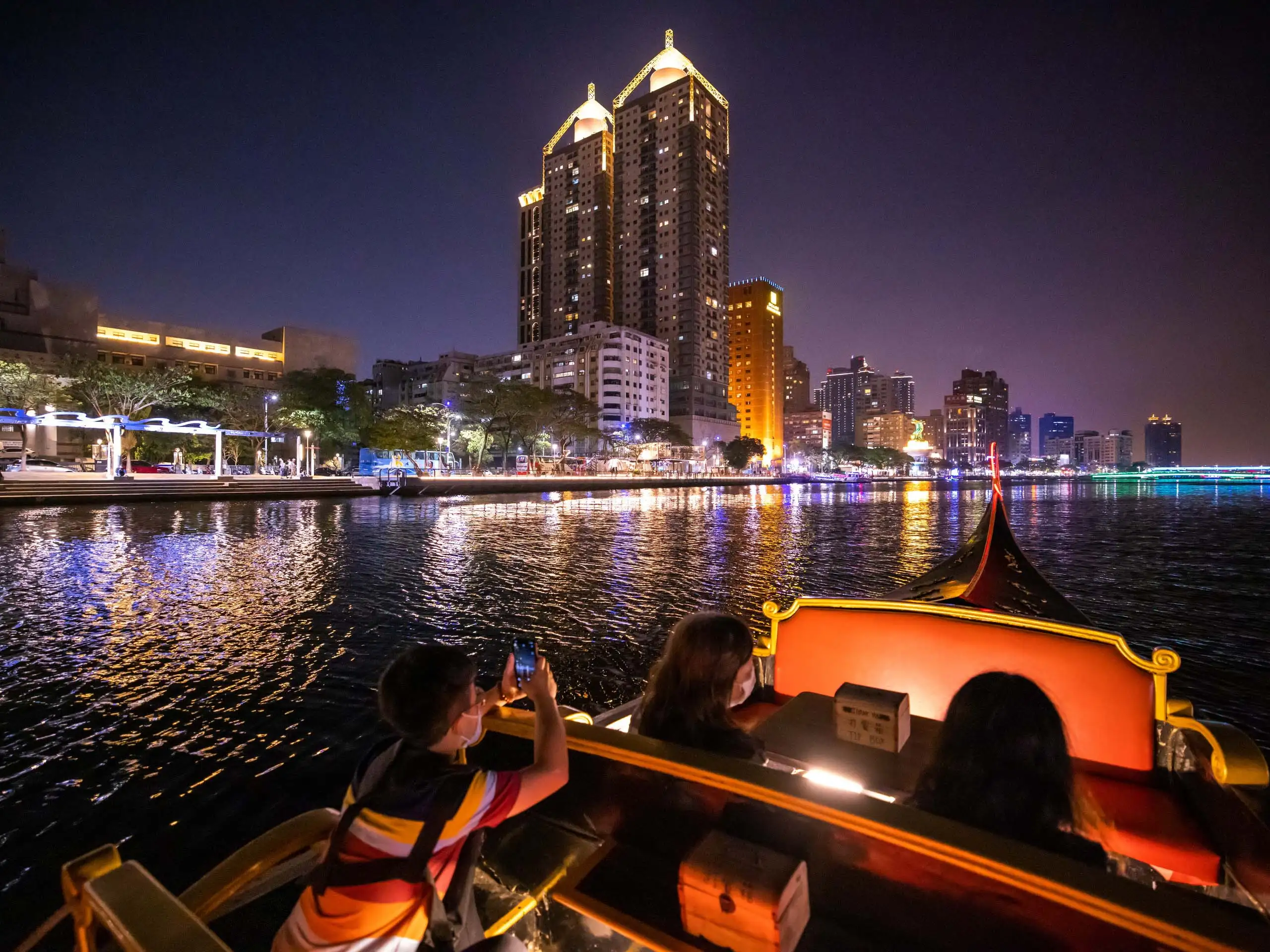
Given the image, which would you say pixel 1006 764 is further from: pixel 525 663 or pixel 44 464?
pixel 44 464

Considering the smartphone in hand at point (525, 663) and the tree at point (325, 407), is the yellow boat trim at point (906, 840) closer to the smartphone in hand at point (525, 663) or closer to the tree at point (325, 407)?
the smartphone in hand at point (525, 663)

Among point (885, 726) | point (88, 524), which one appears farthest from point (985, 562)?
point (88, 524)

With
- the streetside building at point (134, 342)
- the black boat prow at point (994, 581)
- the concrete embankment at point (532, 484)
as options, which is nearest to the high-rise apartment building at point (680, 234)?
the concrete embankment at point (532, 484)

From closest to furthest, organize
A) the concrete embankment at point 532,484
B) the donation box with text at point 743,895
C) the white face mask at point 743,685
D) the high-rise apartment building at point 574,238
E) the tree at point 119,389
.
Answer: the donation box with text at point 743,895 < the white face mask at point 743,685 < the tree at point 119,389 < the concrete embankment at point 532,484 < the high-rise apartment building at point 574,238

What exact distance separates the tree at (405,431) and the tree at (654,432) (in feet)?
143

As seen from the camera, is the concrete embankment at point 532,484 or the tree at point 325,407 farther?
the tree at point 325,407

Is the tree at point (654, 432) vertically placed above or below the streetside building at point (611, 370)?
below

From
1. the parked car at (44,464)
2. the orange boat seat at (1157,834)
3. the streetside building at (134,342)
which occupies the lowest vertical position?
the orange boat seat at (1157,834)

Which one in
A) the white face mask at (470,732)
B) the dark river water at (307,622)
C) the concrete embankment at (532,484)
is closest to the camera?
the white face mask at (470,732)

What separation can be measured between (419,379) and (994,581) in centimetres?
13012

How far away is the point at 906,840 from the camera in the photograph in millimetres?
1729

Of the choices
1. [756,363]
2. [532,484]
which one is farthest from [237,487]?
[756,363]

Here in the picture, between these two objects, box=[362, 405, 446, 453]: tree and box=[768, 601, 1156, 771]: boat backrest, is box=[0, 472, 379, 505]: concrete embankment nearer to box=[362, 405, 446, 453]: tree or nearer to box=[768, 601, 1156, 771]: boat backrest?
box=[362, 405, 446, 453]: tree

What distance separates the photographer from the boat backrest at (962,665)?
3.57 meters
